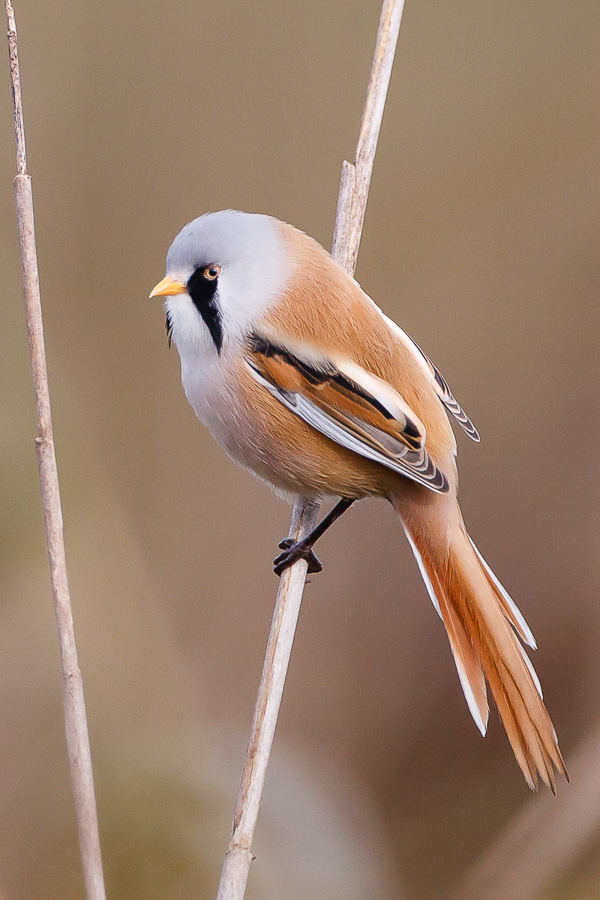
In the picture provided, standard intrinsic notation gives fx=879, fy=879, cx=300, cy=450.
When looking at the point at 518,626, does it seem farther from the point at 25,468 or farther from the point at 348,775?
the point at 25,468

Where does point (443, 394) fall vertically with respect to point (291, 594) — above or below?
above

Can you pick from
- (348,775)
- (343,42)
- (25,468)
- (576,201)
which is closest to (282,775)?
(348,775)

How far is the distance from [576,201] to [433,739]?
1.77 metres

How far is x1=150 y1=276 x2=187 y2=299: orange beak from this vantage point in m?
1.81

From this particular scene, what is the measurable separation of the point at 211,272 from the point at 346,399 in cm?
40

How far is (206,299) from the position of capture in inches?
74.6

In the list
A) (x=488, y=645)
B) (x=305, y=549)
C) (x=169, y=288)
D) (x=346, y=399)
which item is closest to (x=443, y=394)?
(x=346, y=399)

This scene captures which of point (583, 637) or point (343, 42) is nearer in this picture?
point (583, 637)

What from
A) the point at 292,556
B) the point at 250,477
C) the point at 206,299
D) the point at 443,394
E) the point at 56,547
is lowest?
the point at 250,477

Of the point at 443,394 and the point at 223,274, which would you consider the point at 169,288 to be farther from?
the point at 443,394

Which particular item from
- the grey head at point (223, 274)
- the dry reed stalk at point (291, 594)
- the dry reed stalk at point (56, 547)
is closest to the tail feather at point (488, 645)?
the dry reed stalk at point (291, 594)

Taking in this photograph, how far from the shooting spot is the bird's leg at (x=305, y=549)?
6.78ft

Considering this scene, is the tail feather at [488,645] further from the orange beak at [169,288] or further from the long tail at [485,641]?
the orange beak at [169,288]

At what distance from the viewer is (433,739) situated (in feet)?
8.70
